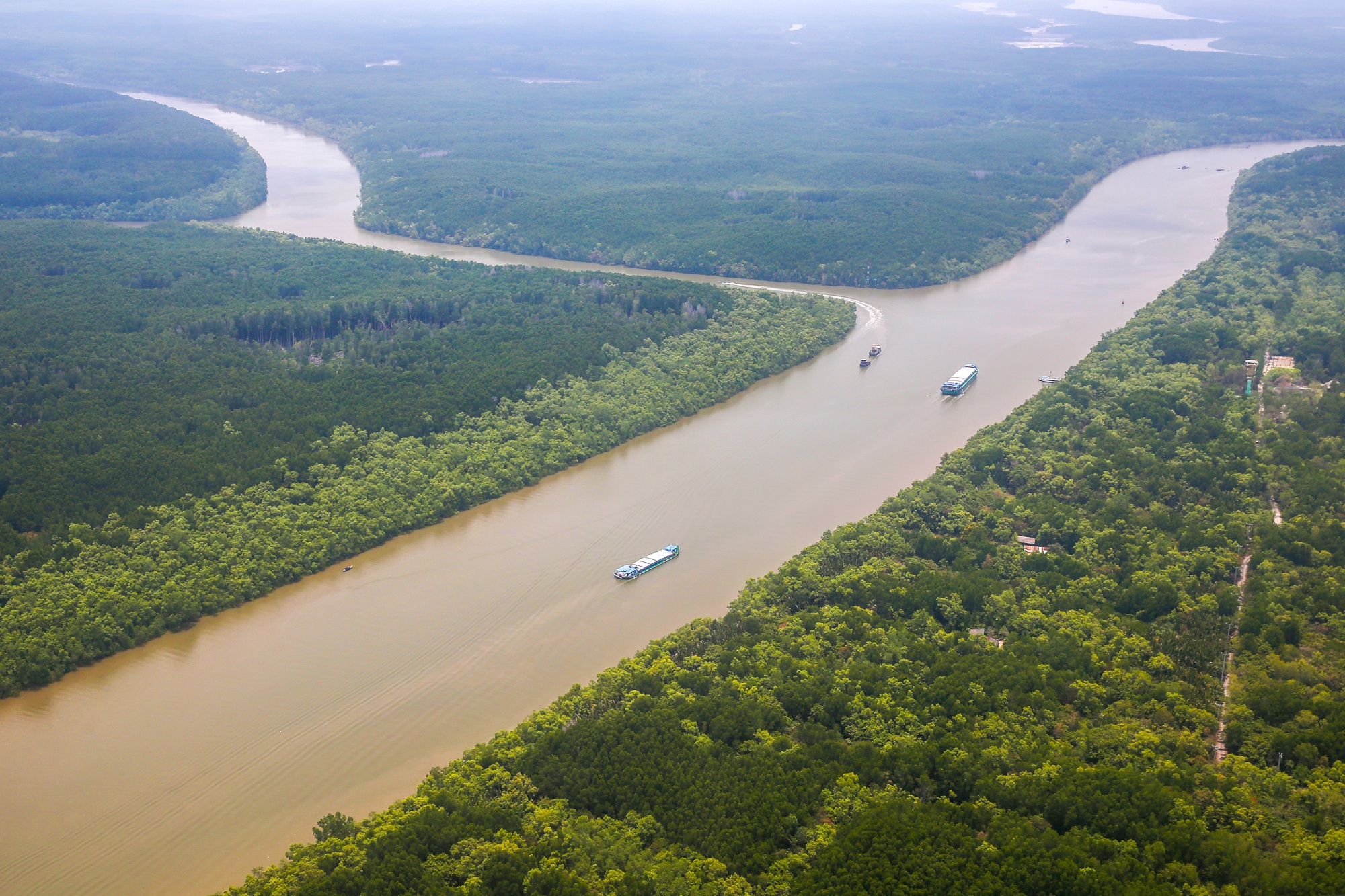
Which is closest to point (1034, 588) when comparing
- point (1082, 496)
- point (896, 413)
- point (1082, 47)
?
point (1082, 496)

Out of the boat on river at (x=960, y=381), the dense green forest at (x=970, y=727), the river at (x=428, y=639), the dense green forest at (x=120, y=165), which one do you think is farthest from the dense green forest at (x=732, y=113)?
the dense green forest at (x=970, y=727)

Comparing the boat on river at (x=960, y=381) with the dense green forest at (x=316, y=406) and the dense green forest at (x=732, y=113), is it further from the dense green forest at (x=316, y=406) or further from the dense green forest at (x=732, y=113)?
the dense green forest at (x=732, y=113)

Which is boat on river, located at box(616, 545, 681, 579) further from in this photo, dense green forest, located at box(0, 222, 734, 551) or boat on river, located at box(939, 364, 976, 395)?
boat on river, located at box(939, 364, 976, 395)

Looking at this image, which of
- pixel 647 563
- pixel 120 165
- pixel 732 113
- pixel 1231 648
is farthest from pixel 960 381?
pixel 732 113

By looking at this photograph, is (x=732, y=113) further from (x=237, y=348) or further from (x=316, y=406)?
(x=316, y=406)

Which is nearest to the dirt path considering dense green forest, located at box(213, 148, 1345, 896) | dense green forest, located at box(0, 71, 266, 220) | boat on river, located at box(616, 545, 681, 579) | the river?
dense green forest, located at box(213, 148, 1345, 896)

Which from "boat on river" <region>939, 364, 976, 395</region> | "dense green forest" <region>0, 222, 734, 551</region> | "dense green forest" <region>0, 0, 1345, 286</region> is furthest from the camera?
"dense green forest" <region>0, 0, 1345, 286</region>
